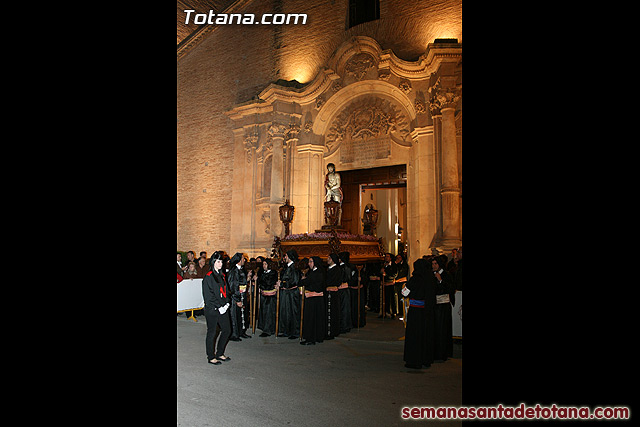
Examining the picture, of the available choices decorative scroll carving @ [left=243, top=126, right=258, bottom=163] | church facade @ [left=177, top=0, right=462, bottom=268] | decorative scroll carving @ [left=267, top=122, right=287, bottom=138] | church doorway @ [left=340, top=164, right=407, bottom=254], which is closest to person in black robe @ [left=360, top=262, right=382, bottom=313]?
church facade @ [left=177, top=0, right=462, bottom=268]

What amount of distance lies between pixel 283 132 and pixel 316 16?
17.2 ft

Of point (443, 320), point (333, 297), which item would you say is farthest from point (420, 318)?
point (333, 297)

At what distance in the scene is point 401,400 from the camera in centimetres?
479

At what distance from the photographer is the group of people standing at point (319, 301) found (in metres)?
6.53

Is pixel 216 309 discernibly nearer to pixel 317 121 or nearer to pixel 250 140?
pixel 317 121

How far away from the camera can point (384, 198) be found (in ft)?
64.4

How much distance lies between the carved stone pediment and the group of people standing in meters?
5.91

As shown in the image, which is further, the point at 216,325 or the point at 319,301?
the point at 319,301

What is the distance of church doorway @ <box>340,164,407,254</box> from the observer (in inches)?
629

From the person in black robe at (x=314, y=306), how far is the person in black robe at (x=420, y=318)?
2.30 metres

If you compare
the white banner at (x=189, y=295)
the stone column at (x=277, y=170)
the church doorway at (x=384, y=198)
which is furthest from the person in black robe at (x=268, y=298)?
the stone column at (x=277, y=170)

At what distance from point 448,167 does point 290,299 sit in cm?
679

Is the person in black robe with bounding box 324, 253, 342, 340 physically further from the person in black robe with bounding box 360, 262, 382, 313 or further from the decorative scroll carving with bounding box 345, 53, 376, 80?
the decorative scroll carving with bounding box 345, 53, 376, 80

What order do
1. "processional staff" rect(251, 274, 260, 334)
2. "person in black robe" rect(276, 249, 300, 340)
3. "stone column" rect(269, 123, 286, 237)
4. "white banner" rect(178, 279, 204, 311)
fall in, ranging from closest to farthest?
"person in black robe" rect(276, 249, 300, 340) < "processional staff" rect(251, 274, 260, 334) < "white banner" rect(178, 279, 204, 311) < "stone column" rect(269, 123, 286, 237)
